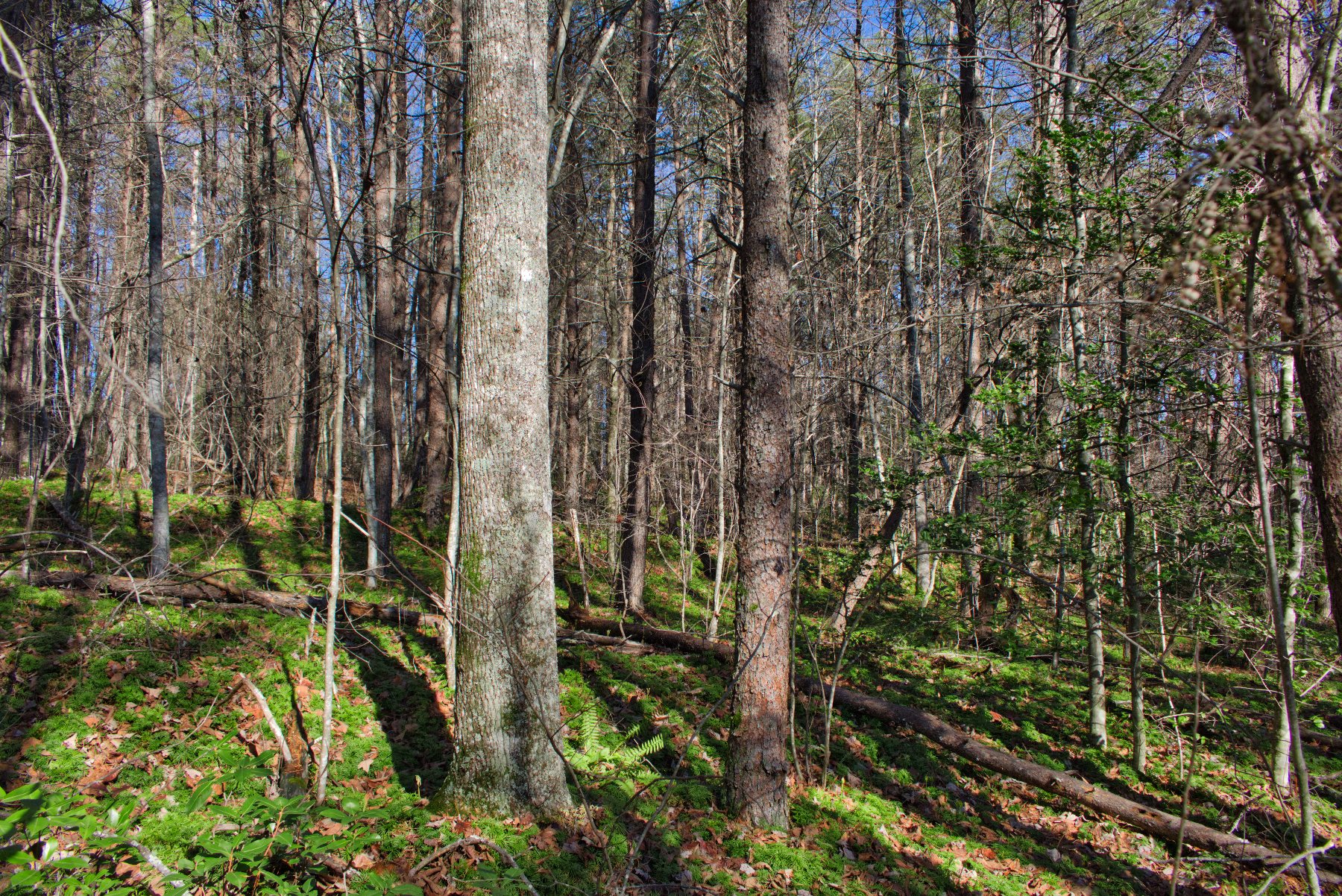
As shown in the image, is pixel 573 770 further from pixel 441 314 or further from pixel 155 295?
pixel 441 314

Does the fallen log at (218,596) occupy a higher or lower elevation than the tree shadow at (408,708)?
higher

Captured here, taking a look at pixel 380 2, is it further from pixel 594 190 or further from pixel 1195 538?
pixel 1195 538

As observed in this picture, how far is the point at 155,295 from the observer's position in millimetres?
6340

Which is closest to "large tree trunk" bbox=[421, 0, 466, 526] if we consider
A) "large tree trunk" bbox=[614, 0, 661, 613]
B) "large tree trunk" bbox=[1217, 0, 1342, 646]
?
"large tree trunk" bbox=[614, 0, 661, 613]

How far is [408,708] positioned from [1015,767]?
526 cm

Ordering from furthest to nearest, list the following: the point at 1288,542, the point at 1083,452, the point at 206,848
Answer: the point at 1083,452 → the point at 1288,542 → the point at 206,848

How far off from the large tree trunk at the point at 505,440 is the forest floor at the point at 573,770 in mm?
312

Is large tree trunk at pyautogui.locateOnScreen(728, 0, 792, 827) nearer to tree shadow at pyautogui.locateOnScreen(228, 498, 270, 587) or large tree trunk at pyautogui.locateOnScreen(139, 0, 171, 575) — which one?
large tree trunk at pyautogui.locateOnScreen(139, 0, 171, 575)

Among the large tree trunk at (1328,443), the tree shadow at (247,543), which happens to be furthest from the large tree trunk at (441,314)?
the large tree trunk at (1328,443)

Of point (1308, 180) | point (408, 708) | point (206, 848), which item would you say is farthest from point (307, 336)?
point (1308, 180)

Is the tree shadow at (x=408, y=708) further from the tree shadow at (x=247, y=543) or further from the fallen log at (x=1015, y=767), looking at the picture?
the fallen log at (x=1015, y=767)

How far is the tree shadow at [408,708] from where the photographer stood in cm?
462

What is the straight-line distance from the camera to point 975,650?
29.2ft

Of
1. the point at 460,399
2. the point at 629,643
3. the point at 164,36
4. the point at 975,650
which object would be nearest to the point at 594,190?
the point at 164,36
